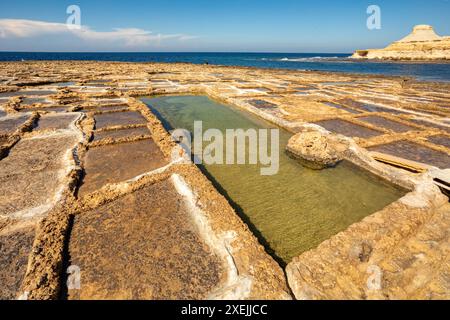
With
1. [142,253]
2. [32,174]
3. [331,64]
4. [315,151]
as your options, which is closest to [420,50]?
[331,64]

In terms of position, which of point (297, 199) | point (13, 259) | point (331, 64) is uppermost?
point (331, 64)

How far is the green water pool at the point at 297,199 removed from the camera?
130 inches

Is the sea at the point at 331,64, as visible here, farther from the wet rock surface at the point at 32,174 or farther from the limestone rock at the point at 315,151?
the wet rock surface at the point at 32,174

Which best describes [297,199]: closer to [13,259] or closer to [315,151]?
[315,151]

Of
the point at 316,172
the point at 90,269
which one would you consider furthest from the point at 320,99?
the point at 90,269

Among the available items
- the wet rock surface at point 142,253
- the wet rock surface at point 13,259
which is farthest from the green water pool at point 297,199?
the wet rock surface at point 13,259

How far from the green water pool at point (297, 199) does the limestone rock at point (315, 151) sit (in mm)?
193

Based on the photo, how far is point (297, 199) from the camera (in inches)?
161

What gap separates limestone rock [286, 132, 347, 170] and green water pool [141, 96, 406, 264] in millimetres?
193

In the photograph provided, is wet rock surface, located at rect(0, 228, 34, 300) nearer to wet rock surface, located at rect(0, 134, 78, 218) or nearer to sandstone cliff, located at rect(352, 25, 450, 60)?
wet rock surface, located at rect(0, 134, 78, 218)

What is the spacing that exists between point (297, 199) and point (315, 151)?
1.72 metres

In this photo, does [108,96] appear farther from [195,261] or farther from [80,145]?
[195,261]

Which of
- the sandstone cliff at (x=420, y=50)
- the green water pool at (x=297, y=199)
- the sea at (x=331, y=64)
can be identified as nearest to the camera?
the green water pool at (x=297, y=199)
